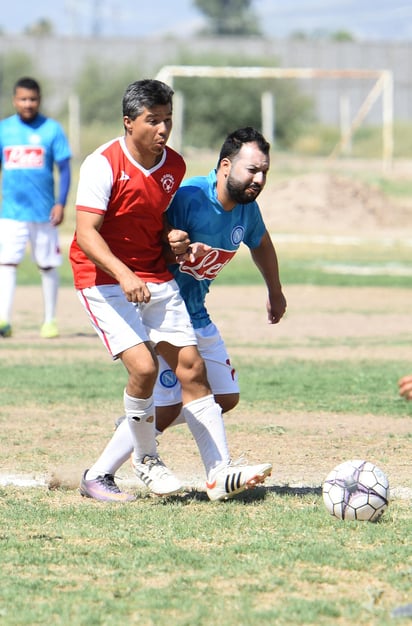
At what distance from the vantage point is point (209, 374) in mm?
6652

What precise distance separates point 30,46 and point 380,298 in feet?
178

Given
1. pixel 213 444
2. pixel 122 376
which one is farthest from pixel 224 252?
pixel 122 376

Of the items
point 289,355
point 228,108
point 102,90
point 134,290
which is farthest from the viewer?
point 102,90

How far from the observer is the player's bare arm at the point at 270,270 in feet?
22.1

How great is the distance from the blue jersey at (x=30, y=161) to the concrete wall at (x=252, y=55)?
170 ft

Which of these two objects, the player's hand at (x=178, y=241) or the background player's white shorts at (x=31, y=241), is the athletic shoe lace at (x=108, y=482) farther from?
the background player's white shorts at (x=31, y=241)

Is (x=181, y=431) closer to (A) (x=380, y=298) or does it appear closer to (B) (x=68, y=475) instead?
(B) (x=68, y=475)

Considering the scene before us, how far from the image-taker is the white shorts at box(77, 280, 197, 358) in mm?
6168

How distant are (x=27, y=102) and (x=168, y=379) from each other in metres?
6.33

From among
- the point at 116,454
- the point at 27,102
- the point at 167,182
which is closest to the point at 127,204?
the point at 167,182

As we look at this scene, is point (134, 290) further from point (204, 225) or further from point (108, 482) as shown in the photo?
point (108, 482)

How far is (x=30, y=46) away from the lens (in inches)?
2653

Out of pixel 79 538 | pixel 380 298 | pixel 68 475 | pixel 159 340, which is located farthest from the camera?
pixel 380 298

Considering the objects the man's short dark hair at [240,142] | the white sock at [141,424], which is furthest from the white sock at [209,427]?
the man's short dark hair at [240,142]
